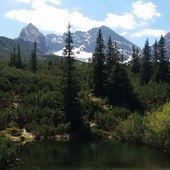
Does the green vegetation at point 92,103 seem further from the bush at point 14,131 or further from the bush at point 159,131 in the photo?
the bush at point 14,131

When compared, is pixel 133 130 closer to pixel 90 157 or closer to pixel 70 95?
pixel 90 157

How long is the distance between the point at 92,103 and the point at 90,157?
3483 centimetres

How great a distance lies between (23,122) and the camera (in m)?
70.5

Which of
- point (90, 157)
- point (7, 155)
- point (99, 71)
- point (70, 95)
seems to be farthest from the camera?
point (99, 71)

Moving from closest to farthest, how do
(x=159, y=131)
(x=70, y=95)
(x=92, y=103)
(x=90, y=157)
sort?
(x=90, y=157), (x=159, y=131), (x=70, y=95), (x=92, y=103)

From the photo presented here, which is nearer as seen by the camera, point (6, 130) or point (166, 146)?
point (166, 146)

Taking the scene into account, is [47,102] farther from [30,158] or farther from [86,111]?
[30,158]

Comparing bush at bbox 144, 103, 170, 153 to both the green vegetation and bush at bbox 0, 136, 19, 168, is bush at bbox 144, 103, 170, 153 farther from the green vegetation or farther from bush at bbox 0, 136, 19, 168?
bush at bbox 0, 136, 19, 168

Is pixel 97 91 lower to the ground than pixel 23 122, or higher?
higher

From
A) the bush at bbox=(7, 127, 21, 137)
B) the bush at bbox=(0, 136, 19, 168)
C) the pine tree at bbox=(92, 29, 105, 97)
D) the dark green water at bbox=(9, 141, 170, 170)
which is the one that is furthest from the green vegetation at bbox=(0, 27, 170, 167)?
the dark green water at bbox=(9, 141, 170, 170)

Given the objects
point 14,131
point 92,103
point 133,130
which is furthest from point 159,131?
point 92,103

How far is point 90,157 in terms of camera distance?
1881 inches

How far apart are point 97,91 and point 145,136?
36272mm

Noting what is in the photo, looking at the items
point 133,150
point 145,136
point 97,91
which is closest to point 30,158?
point 133,150
